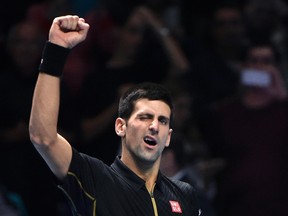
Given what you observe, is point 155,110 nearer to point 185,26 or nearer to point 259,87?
point 259,87

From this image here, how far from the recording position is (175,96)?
26.9 feet

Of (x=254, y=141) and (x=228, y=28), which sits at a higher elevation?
(x=228, y=28)

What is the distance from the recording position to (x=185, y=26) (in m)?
9.63

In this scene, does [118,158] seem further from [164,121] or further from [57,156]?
[57,156]

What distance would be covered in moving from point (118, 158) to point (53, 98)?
72 cm

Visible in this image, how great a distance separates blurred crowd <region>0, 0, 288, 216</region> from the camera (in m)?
7.68

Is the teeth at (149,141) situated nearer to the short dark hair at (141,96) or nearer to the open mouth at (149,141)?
the open mouth at (149,141)

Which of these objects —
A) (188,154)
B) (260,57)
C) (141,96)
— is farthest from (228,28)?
(141,96)

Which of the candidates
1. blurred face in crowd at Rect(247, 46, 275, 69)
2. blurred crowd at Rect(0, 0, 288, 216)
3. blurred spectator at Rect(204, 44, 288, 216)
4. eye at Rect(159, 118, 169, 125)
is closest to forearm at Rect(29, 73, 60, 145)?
eye at Rect(159, 118, 169, 125)

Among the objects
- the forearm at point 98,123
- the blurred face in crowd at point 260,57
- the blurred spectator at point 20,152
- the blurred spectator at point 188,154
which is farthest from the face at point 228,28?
the blurred spectator at point 20,152

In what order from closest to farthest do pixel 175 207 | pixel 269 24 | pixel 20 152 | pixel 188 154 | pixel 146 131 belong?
1. pixel 146 131
2. pixel 175 207
3. pixel 20 152
4. pixel 188 154
5. pixel 269 24

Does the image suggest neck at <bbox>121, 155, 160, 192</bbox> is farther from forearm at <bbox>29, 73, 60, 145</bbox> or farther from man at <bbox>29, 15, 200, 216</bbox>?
forearm at <bbox>29, 73, 60, 145</bbox>

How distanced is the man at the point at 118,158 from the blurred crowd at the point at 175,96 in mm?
2155

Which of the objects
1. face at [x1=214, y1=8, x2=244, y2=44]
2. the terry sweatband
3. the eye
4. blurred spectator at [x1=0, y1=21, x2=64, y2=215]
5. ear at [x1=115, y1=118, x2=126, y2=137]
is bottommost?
blurred spectator at [x1=0, y1=21, x2=64, y2=215]
